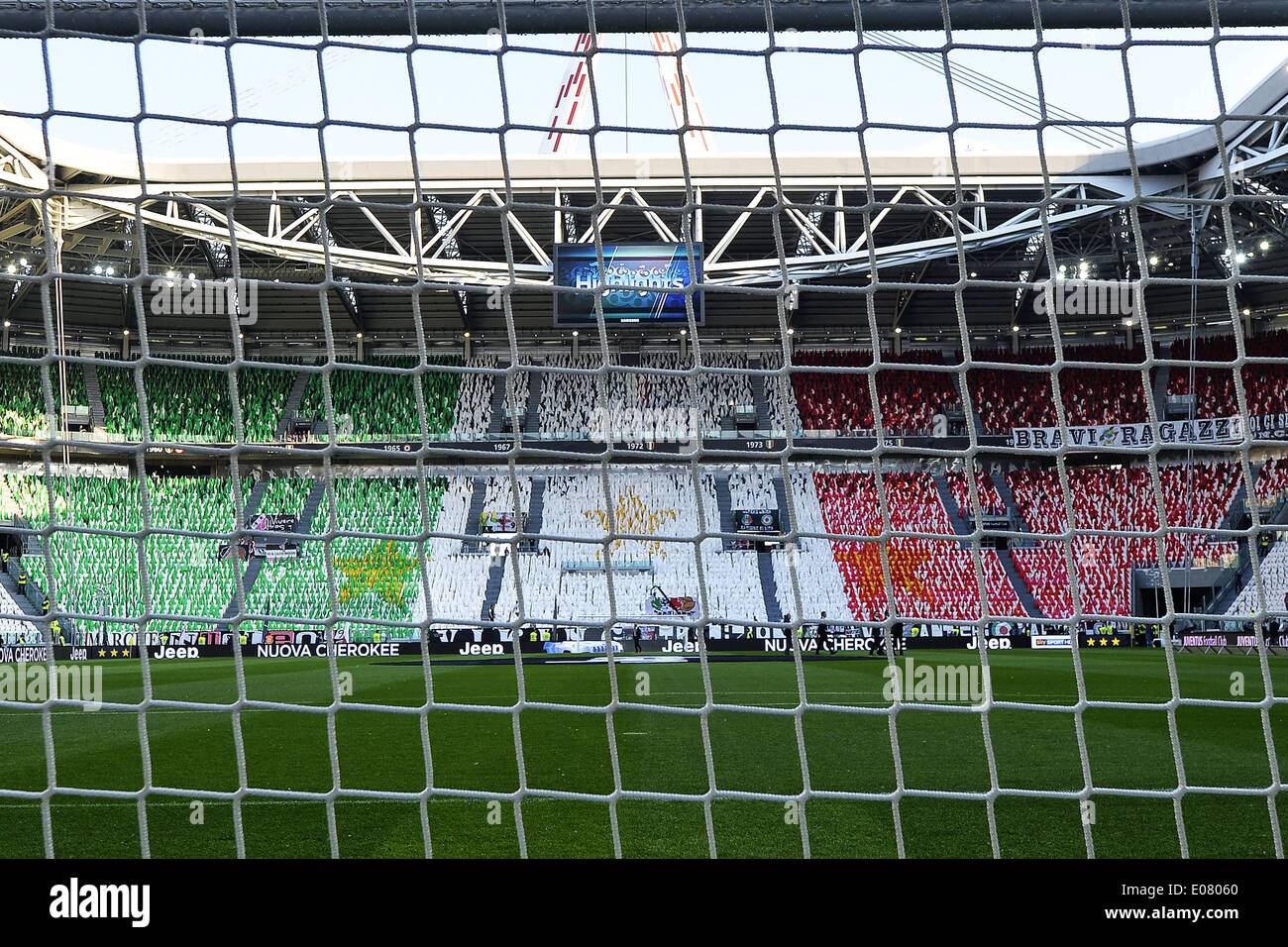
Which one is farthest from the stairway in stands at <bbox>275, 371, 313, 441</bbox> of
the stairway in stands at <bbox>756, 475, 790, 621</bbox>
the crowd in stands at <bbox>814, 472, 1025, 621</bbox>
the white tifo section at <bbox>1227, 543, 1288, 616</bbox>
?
the white tifo section at <bbox>1227, 543, 1288, 616</bbox>

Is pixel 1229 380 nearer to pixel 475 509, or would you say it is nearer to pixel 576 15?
pixel 475 509

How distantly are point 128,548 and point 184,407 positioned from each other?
6.46 meters

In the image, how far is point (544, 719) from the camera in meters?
8.20

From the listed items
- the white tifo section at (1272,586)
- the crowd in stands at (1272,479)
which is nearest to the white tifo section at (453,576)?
the white tifo section at (1272,586)

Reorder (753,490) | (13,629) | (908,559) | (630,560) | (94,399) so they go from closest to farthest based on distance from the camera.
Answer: (13,629) → (908,559) → (630,560) → (94,399) → (753,490)

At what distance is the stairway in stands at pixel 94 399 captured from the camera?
77.3 ft

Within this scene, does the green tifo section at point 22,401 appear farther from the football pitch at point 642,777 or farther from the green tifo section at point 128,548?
the football pitch at point 642,777

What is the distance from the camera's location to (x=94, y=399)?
2386 centimetres

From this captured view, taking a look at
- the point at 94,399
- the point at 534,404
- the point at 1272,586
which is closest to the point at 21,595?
the point at 94,399

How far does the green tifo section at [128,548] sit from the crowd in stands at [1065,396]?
670 inches

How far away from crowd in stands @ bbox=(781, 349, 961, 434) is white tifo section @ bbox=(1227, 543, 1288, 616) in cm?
746

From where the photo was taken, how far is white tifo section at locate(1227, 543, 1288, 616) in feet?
63.8
